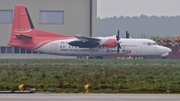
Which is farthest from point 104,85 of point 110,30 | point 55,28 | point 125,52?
point 110,30

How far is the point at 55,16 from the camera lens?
2751 inches

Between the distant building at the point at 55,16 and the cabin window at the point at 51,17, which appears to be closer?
the distant building at the point at 55,16

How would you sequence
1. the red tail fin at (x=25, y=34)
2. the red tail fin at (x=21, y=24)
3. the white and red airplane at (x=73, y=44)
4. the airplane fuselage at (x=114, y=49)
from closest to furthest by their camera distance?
the red tail fin at (x=25, y=34)
the white and red airplane at (x=73, y=44)
the airplane fuselage at (x=114, y=49)
the red tail fin at (x=21, y=24)

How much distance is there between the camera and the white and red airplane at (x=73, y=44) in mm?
60031

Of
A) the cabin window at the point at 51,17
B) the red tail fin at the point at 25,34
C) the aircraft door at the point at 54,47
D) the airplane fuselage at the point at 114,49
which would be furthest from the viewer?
the cabin window at the point at 51,17

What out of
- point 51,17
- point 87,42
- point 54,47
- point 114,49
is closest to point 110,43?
point 114,49

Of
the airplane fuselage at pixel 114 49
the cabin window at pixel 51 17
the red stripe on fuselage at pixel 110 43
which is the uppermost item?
the cabin window at pixel 51 17

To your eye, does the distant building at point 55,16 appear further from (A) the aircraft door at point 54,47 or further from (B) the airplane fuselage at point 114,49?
(A) the aircraft door at point 54,47

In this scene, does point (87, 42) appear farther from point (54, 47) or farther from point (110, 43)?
point (54, 47)

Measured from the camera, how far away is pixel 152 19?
108 meters

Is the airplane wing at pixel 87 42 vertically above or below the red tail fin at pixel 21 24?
below

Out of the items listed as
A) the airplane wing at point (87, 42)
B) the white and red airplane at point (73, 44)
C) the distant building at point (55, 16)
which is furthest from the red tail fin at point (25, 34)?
the distant building at point (55, 16)

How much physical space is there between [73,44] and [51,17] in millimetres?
10792
